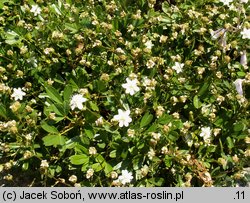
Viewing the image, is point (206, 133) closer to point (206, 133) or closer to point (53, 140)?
point (206, 133)

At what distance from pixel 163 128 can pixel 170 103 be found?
0.81 feet

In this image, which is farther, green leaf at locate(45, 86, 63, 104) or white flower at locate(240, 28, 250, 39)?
white flower at locate(240, 28, 250, 39)

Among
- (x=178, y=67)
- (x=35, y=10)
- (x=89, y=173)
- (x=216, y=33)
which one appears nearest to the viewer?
(x=89, y=173)

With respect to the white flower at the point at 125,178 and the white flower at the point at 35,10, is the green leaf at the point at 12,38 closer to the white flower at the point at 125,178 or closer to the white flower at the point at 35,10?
the white flower at the point at 35,10

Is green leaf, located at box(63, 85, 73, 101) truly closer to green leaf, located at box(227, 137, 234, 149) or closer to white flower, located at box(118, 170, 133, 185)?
white flower, located at box(118, 170, 133, 185)

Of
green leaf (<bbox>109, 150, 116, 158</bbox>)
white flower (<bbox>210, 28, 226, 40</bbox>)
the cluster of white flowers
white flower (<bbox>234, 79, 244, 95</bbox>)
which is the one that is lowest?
green leaf (<bbox>109, 150, 116, 158</bbox>)

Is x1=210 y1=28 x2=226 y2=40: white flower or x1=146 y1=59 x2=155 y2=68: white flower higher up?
x1=210 y1=28 x2=226 y2=40: white flower

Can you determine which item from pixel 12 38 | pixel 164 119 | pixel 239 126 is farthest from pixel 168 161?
pixel 12 38

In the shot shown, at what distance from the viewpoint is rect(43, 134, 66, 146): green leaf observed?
7.66 ft

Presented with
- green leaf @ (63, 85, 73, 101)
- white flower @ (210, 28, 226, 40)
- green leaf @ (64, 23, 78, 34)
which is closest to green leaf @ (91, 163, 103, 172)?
green leaf @ (63, 85, 73, 101)

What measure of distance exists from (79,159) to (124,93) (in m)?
0.46

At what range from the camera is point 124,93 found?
8.45ft

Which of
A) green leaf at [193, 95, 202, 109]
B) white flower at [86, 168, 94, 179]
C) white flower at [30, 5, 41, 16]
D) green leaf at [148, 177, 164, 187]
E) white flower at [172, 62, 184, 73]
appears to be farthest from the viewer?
white flower at [30, 5, 41, 16]

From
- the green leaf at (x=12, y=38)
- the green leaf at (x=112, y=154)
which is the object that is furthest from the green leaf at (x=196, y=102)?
the green leaf at (x=12, y=38)
